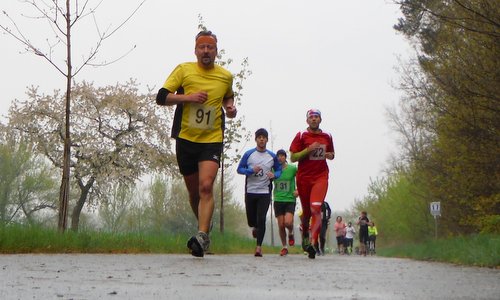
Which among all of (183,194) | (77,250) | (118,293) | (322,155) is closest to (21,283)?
(118,293)

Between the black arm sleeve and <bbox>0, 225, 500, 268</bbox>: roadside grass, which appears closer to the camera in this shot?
the black arm sleeve

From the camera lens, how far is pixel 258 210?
12406 millimetres

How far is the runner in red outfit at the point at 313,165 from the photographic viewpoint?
1141cm

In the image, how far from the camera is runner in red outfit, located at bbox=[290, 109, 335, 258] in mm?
11414

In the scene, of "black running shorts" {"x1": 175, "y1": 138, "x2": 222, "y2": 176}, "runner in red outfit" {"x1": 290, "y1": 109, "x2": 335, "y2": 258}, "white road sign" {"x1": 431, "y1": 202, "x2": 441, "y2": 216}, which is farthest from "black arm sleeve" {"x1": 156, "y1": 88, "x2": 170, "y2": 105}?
"white road sign" {"x1": 431, "y1": 202, "x2": 441, "y2": 216}

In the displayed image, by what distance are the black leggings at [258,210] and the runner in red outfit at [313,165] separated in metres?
0.76

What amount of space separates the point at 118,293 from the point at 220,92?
4.52 meters

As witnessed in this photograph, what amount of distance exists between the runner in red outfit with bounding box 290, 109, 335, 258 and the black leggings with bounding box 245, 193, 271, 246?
2.50ft

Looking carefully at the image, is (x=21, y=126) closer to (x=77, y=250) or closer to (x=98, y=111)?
Result: (x=98, y=111)

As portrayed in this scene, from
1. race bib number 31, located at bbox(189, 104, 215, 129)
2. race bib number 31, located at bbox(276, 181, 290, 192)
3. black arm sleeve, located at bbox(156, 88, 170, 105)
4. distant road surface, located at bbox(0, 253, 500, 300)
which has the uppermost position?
black arm sleeve, located at bbox(156, 88, 170, 105)

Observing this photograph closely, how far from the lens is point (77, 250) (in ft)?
34.7

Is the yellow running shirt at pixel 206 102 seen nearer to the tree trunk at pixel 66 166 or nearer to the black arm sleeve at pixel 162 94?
the black arm sleeve at pixel 162 94

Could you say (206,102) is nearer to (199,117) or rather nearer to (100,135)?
(199,117)

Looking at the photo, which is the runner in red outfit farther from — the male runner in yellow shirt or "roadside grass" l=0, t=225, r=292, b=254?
the male runner in yellow shirt
